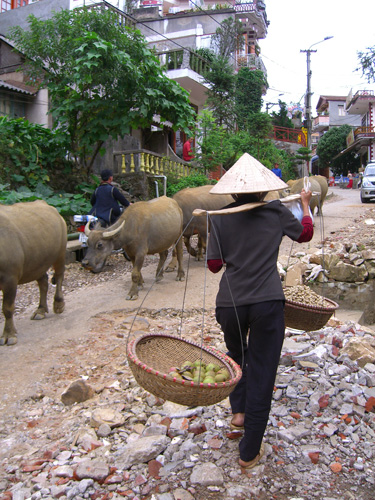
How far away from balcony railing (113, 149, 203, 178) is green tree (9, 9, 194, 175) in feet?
4.68

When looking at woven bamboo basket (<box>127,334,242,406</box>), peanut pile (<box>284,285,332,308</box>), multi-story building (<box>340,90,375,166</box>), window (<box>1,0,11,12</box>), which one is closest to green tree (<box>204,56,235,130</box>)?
window (<box>1,0,11,12</box>)

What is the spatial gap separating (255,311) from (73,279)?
6618 mm

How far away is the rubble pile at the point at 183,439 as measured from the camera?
3.06 metres

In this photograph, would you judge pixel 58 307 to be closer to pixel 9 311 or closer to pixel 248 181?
pixel 9 311

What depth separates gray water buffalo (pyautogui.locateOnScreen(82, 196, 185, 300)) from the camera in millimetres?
7273

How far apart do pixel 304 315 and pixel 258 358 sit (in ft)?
4.52

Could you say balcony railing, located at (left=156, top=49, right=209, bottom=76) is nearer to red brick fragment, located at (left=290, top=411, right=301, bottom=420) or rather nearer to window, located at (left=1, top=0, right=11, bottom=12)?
window, located at (left=1, top=0, right=11, bottom=12)

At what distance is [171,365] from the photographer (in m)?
3.51

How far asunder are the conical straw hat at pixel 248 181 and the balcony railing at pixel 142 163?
10.0m

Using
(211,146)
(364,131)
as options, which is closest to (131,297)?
(211,146)

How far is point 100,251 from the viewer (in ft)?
23.9

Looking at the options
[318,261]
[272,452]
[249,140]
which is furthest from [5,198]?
[249,140]

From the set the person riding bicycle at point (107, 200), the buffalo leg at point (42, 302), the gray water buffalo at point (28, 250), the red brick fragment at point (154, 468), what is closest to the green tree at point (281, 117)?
the person riding bicycle at point (107, 200)

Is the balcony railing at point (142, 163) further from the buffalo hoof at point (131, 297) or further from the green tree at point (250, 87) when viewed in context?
the green tree at point (250, 87)
